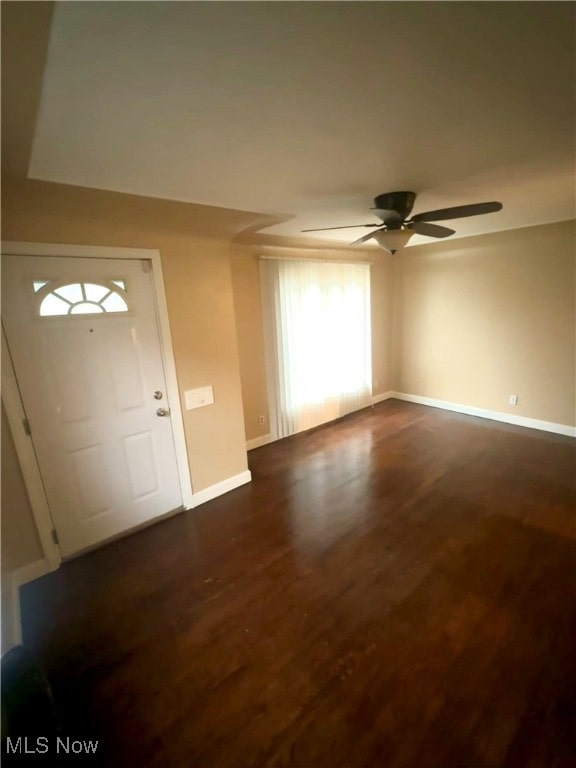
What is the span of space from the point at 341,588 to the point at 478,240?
4.37 m

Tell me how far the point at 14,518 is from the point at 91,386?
3.09ft

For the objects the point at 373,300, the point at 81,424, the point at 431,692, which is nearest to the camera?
the point at 431,692

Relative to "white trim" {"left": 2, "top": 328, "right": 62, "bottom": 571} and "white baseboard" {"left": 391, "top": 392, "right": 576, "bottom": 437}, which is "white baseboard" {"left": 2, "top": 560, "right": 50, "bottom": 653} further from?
"white baseboard" {"left": 391, "top": 392, "right": 576, "bottom": 437}

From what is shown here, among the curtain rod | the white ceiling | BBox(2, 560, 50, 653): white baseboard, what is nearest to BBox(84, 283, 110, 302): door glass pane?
the white ceiling

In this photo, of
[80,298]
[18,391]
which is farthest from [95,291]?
[18,391]

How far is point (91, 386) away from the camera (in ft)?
7.69

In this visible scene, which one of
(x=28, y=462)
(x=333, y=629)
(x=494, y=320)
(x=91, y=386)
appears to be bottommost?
(x=333, y=629)

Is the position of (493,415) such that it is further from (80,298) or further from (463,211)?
(80,298)

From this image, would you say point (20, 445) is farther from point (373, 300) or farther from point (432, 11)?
point (373, 300)

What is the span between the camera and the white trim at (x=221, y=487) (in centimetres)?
300

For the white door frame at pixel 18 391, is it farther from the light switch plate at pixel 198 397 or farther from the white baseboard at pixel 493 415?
the white baseboard at pixel 493 415

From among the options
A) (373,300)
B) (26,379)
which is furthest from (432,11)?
(373,300)

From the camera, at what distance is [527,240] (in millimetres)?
3893

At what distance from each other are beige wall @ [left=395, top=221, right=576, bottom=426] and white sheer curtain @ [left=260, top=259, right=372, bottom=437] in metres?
0.87
